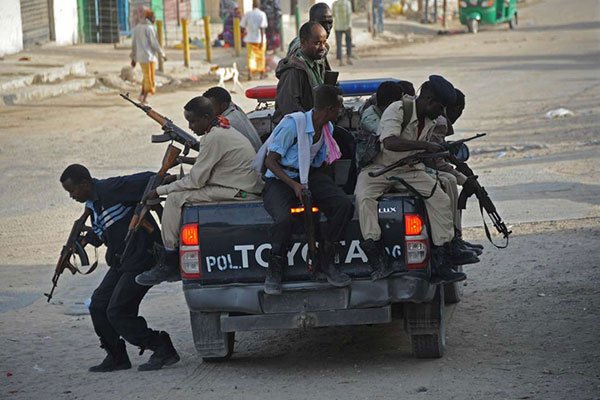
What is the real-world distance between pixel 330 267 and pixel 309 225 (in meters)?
0.31

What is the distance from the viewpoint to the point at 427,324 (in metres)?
7.09

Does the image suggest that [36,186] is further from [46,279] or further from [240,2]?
[240,2]

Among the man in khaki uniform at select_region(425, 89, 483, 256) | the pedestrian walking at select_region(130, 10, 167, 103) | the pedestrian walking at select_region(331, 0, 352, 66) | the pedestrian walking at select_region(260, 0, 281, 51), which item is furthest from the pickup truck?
the pedestrian walking at select_region(260, 0, 281, 51)

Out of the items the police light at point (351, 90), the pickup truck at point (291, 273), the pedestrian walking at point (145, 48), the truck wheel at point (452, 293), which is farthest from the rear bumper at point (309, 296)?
the pedestrian walking at point (145, 48)

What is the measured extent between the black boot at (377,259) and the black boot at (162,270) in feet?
4.03

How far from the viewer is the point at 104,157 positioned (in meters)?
17.1

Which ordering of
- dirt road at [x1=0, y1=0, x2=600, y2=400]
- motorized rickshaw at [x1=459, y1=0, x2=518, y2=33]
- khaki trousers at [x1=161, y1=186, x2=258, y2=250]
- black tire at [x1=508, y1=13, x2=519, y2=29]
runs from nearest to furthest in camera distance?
dirt road at [x1=0, y1=0, x2=600, y2=400]
khaki trousers at [x1=161, y1=186, x2=258, y2=250]
motorized rickshaw at [x1=459, y1=0, x2=518, y2=33]
black tire at [x1=508, y1=13, x2=519, y2=29]

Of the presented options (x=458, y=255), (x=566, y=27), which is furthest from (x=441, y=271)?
(x=566, y=27)

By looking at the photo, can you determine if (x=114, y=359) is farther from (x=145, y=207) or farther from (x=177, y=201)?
(x=177, y=201)

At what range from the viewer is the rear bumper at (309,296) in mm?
6867

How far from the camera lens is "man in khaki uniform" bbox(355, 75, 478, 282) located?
6.84 metres

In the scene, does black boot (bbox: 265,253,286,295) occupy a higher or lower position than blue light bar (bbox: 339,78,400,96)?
lower

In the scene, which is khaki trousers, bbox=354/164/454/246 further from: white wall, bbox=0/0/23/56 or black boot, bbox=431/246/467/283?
white wall, bbox=0/0/23/56

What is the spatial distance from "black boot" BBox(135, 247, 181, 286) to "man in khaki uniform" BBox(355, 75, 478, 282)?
4.08 feet
